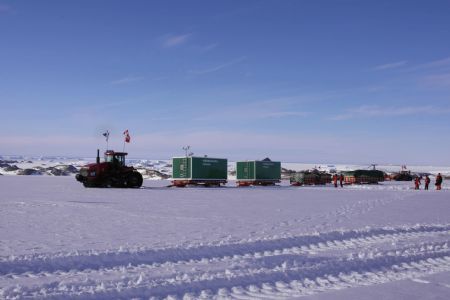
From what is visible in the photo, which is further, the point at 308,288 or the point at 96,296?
the point at 308,288

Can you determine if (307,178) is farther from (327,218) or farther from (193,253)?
(193,253)

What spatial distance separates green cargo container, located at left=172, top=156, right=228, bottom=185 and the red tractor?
5.10 metres

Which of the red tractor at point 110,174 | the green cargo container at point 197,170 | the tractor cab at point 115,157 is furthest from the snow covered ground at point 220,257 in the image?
the green cargo container at point 197,170

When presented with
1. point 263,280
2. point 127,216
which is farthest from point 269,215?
point 263,280

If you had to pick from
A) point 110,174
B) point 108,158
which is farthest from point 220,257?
point 108,158

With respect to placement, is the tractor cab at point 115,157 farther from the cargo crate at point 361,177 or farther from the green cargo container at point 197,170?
the cargo crate at point 361,177

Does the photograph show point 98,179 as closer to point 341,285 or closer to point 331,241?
point 331,241

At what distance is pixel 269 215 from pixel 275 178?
Answer: 2510cm

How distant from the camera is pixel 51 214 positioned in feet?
42.4

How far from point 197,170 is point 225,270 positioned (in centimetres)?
2591

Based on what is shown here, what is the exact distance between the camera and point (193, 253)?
7.67 meters

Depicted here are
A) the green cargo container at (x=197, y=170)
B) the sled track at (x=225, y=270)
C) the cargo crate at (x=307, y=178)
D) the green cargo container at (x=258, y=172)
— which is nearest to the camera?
the sled track at (x=225, y=270)

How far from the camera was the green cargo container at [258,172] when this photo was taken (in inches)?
1462

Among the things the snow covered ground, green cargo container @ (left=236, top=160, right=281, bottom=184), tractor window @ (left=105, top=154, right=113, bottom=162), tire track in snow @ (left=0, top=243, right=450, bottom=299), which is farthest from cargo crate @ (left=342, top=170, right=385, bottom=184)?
tire track in snow @ (left=0, top=243, right=450, bottom=299)
